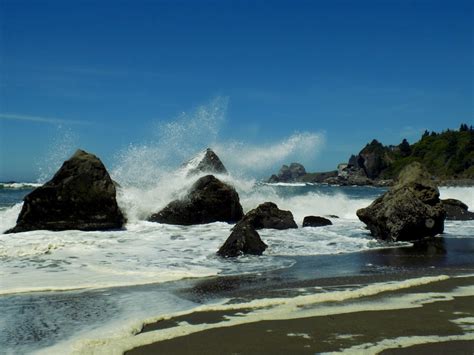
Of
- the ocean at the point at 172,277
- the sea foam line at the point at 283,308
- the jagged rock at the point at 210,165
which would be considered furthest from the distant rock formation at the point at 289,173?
the sea foam line at the point at 283,308

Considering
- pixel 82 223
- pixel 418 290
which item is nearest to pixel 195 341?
pixel 418 290

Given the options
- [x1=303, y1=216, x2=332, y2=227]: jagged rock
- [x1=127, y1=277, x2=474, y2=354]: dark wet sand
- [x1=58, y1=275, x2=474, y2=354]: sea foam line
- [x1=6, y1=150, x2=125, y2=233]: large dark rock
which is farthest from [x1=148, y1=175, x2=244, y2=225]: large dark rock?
[x1=127, y1=277, x2=474, y2=354]: dark wet sand

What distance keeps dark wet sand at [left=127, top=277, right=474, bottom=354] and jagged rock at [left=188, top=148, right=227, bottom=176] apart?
17033 mm

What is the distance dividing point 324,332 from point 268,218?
12.2 m

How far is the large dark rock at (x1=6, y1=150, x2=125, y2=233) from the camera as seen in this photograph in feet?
56.8

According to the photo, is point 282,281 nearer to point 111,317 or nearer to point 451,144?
point 111,317

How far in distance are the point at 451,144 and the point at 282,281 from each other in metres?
142

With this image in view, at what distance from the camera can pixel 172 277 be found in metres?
9.73

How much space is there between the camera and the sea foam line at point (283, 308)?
5.59 metres

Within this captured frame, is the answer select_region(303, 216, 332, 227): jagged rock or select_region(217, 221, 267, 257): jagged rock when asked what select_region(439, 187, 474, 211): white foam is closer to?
select_region(303, 216, 332, 227): jagged rock

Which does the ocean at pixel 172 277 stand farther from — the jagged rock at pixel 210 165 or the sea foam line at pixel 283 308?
the jagged rock at pixel 210 165

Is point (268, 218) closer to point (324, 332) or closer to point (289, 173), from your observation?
point (324, 332)

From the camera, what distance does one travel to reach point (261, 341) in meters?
5.54

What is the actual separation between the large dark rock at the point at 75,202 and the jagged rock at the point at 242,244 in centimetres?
689
